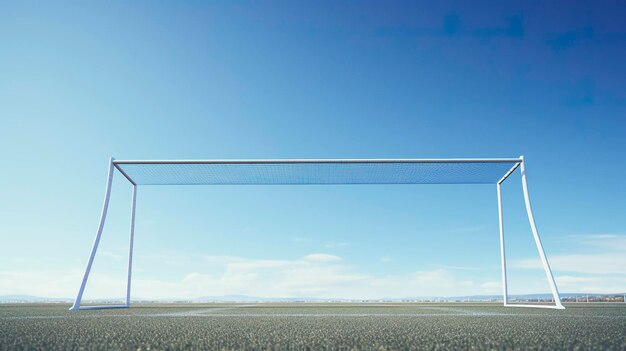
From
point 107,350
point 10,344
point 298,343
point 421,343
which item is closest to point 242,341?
point 298,343

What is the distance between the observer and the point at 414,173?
A: 49.1 feet

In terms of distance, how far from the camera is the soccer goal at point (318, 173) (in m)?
14.2

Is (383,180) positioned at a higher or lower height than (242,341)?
higher

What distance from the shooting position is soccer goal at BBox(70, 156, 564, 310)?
46.6 ft

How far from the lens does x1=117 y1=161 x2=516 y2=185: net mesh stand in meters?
14.6

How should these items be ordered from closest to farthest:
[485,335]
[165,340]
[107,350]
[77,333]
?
[107,350], [165,340], [485,335], [77,333]

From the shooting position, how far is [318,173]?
14945 mm

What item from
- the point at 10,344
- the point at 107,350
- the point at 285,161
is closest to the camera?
the point at 107,350

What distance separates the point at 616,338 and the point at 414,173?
10.4 metres

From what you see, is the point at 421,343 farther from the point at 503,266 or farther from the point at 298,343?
the point at 503,266

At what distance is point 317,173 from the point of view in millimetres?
14945

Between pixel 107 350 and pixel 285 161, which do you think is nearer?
pixel 107 350

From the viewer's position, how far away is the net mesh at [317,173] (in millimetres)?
14555

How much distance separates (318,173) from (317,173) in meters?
0.03
